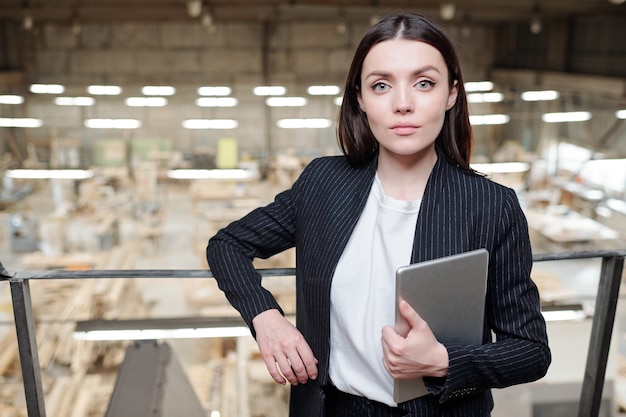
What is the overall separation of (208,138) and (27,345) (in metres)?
15.4

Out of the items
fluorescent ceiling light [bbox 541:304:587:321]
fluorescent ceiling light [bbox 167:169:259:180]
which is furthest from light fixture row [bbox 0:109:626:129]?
fluorescent ceiling light [bbox 541:304:587:321]

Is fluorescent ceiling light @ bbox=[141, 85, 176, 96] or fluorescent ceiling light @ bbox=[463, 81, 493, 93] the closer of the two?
fluorescent ceiling light @ bbox=[463, 81, 493, 93]

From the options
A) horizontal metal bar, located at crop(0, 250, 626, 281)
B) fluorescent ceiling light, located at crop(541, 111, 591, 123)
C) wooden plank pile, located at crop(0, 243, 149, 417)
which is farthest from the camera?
fluorescent ceiling light, located at crop(541, 111, 591, 123)

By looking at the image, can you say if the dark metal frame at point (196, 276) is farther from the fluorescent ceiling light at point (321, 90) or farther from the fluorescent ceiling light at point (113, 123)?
the fluorescent ceiling light at point (113, 123)

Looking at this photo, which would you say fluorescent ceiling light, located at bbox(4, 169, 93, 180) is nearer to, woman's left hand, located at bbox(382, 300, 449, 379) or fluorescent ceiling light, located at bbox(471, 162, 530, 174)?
fluorescent ceiling light, located at bbox(471, 162, 530, 174)

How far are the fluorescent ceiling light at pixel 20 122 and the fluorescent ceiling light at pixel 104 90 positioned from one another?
1893 millimetres

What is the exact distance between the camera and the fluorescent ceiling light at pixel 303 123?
52.4ft

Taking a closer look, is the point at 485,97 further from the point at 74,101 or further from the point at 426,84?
the point at 426,84

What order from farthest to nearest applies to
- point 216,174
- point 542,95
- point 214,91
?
point 214,91, point 542,95, point 216,174

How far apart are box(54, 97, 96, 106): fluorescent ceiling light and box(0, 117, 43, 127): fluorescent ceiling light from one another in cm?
80

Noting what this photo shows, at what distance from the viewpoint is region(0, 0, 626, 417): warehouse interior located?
23.4 ft

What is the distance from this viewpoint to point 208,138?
55.0 ft

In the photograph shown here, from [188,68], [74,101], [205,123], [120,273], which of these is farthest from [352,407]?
[188,68]

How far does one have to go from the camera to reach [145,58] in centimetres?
1664
